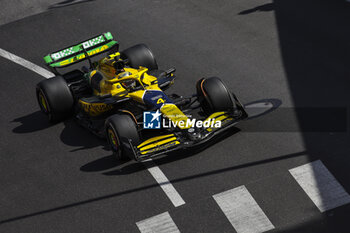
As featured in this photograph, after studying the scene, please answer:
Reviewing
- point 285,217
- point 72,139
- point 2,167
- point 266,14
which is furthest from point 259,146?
point 266,14

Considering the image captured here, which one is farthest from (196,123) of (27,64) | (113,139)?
(27,64)

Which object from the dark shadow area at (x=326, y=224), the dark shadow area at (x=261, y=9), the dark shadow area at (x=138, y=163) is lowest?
the dark shadow area at (x=326, y=224)

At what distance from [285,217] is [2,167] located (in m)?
6.47

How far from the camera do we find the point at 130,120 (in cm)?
1309

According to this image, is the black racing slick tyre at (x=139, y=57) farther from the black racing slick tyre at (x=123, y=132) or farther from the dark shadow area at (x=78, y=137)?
the black racing slick tyre at (x=123, y=132)

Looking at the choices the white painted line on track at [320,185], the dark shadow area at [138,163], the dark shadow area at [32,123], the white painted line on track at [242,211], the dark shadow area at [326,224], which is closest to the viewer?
the dark shadow area at [326,224]

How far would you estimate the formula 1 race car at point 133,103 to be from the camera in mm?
12952

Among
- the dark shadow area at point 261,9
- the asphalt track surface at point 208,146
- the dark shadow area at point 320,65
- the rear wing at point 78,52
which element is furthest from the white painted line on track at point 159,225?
the dark shadow area at point 261,9

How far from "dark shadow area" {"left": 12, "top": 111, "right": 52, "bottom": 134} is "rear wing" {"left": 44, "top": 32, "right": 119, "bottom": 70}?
1.27 m

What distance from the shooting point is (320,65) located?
53.7 feet

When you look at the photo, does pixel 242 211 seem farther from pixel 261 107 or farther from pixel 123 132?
pixel 261 107

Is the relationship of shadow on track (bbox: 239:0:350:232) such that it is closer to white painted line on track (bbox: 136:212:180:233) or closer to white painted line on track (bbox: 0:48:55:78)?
white painted line on track (bbox: 136:212:180:233)

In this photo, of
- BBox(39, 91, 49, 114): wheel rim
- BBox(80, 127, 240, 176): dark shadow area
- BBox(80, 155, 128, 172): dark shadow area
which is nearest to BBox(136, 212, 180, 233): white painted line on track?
BBox(80, 127, 240, 176): dark shadow area

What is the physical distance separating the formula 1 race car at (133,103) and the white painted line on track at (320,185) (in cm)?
182
